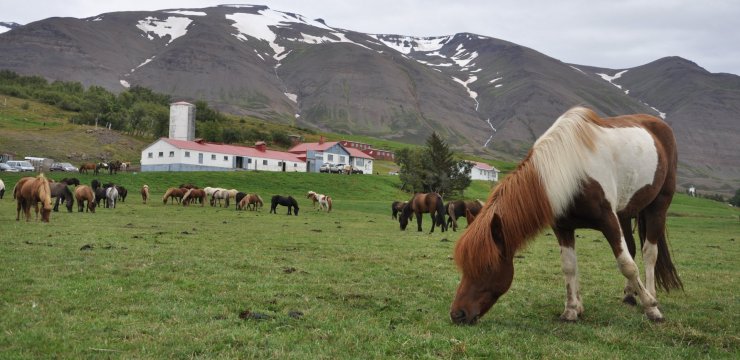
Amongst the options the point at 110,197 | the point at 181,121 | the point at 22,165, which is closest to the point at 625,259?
the point at 110,197

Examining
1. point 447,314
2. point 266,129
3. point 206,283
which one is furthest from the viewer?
point 266,129

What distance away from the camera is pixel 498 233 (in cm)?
647

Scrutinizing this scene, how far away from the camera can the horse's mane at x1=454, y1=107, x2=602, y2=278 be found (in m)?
6.56

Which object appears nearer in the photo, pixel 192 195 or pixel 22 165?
pixel 192 195

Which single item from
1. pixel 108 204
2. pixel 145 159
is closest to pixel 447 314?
pixel 108 204

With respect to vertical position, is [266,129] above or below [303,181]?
above

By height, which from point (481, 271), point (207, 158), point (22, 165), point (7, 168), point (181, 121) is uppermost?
point (181, 121)

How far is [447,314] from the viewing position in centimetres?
704

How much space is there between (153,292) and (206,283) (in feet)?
3.61

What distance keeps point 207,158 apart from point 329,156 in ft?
86.2

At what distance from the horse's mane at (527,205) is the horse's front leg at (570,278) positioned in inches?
31.1

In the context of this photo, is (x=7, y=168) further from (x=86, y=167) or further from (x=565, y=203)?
(x=565, y=203)

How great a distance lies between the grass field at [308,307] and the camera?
17.5 feet

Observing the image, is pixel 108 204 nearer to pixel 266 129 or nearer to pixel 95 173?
pixel 95 173
